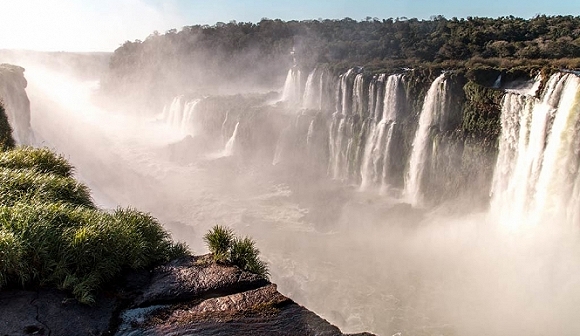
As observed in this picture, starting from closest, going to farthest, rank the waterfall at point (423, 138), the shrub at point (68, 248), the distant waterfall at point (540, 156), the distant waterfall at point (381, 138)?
the shrub at point (68, 248), the distant waterfall at point (540, 156), the waterfall at point (423, 138), the distant waterfall at point (381, 138)

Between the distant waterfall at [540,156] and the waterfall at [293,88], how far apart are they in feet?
67.6

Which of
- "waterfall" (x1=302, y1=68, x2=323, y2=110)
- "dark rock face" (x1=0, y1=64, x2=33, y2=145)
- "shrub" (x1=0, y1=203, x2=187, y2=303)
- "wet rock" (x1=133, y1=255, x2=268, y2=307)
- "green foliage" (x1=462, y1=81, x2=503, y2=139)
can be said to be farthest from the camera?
"waterfall" (x1=302, y1=68, x2=323, y2=110)

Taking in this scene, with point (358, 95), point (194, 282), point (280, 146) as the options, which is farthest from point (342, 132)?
point (194, 282)

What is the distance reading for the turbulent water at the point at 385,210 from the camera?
15719mm

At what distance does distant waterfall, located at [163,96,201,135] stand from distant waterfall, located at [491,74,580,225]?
100 ft

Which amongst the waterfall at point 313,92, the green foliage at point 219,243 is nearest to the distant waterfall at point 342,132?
the waterfall at point 313,92

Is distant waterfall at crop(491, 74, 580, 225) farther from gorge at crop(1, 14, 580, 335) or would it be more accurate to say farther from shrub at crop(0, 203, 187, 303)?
shrub at crop(0, 203, 187, 303)

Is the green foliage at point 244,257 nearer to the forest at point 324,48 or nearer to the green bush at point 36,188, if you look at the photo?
the green bush at point 36,188

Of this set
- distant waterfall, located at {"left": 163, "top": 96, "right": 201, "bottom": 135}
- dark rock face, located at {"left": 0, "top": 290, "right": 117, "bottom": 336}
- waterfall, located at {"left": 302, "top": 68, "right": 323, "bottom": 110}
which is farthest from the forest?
dark rock face, located at {"left": 0, "top": 290, "right": 117, "bottom": 336}

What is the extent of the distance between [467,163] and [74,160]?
1126 inches

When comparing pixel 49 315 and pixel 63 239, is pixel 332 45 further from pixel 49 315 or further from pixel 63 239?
pixel 49 315

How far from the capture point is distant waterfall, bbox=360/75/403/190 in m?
26.1

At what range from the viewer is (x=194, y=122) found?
43.1 metres

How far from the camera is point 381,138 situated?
26.5 m
